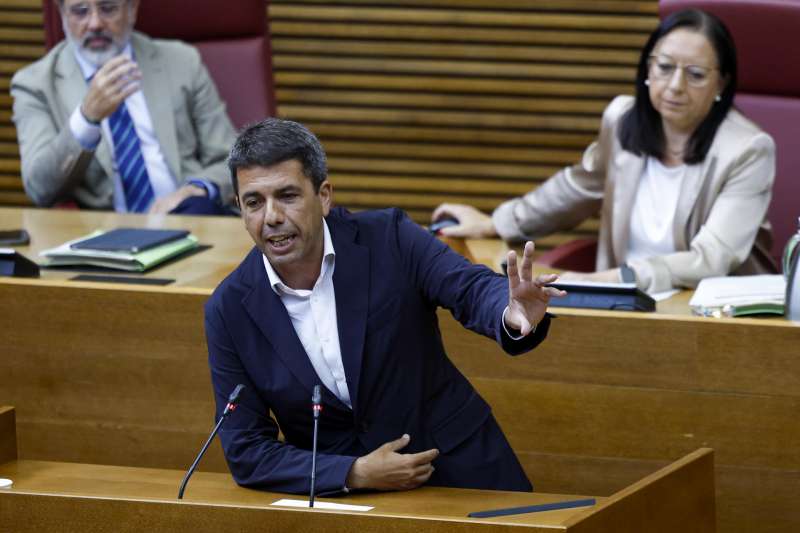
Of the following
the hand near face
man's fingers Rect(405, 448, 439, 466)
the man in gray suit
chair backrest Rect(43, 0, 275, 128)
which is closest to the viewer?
man's fingers Rect(405, 448, 439, 466)

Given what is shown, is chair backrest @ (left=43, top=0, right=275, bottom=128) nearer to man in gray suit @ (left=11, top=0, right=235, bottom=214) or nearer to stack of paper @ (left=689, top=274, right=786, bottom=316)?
man in gray suit @ (left=11, top=0, right=235, bottom=214)

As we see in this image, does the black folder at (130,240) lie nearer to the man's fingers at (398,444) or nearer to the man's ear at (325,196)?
the man's ear at (325,196)

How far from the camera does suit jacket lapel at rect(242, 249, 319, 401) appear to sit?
7.13ft

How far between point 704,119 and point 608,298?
0.70m

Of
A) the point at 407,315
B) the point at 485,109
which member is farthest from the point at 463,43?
the point at 407,315

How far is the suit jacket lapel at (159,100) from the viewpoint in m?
3.97

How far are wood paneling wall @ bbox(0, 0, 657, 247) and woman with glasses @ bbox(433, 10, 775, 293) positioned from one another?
1.38m

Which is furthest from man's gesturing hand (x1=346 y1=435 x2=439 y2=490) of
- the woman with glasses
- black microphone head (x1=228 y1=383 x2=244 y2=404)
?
the woman with glasses

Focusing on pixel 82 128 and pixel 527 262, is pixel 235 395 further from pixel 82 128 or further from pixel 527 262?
pixel 82 128

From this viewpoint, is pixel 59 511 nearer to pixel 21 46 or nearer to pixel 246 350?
pixel 246 350

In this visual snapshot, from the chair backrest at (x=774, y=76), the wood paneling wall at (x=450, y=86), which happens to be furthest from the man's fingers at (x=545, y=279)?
the wood paneling wall at (x=450, y=86)

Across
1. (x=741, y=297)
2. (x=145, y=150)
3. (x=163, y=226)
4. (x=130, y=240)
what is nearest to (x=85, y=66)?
(x=145, y=150)

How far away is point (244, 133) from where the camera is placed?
2.18 m

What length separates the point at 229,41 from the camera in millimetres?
4164
